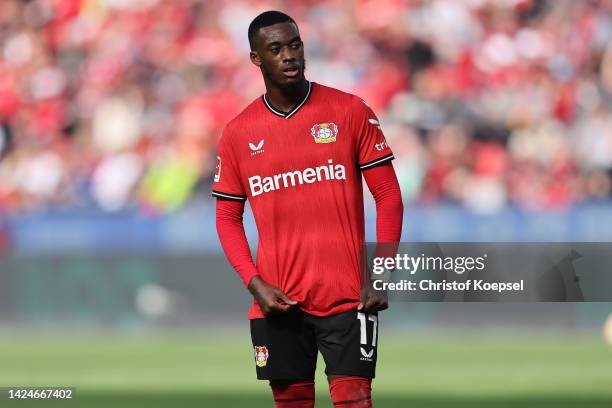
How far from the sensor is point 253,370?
1128cm

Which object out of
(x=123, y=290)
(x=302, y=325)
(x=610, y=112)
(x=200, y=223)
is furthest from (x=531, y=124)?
(x=302, y=325)

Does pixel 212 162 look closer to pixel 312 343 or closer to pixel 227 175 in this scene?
pixel 227 175

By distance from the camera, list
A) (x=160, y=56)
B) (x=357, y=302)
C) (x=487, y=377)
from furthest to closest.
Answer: (x=160, y=56)
(x=487, y=377)
(x=357, y=302)

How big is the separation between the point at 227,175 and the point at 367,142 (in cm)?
60

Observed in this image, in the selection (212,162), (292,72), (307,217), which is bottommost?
(307,217)

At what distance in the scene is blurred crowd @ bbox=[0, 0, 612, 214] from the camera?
46.9 feet

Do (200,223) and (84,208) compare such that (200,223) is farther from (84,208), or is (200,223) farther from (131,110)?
(131,110)

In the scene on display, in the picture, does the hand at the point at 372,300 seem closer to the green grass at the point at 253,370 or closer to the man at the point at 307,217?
the man at the point at 307,217

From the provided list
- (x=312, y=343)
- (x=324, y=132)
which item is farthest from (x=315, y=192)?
(x=312, y=343)

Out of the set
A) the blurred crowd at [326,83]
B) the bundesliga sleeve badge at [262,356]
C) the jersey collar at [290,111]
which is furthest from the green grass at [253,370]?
the jersey collar at [290,111]

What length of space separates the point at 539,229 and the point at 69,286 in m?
4.88

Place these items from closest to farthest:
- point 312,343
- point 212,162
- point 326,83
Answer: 1. point 312,343
2. point 212,162
3. point 326,83

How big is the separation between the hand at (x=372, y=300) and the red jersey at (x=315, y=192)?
0.22 ft

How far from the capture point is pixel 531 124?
569 inches
